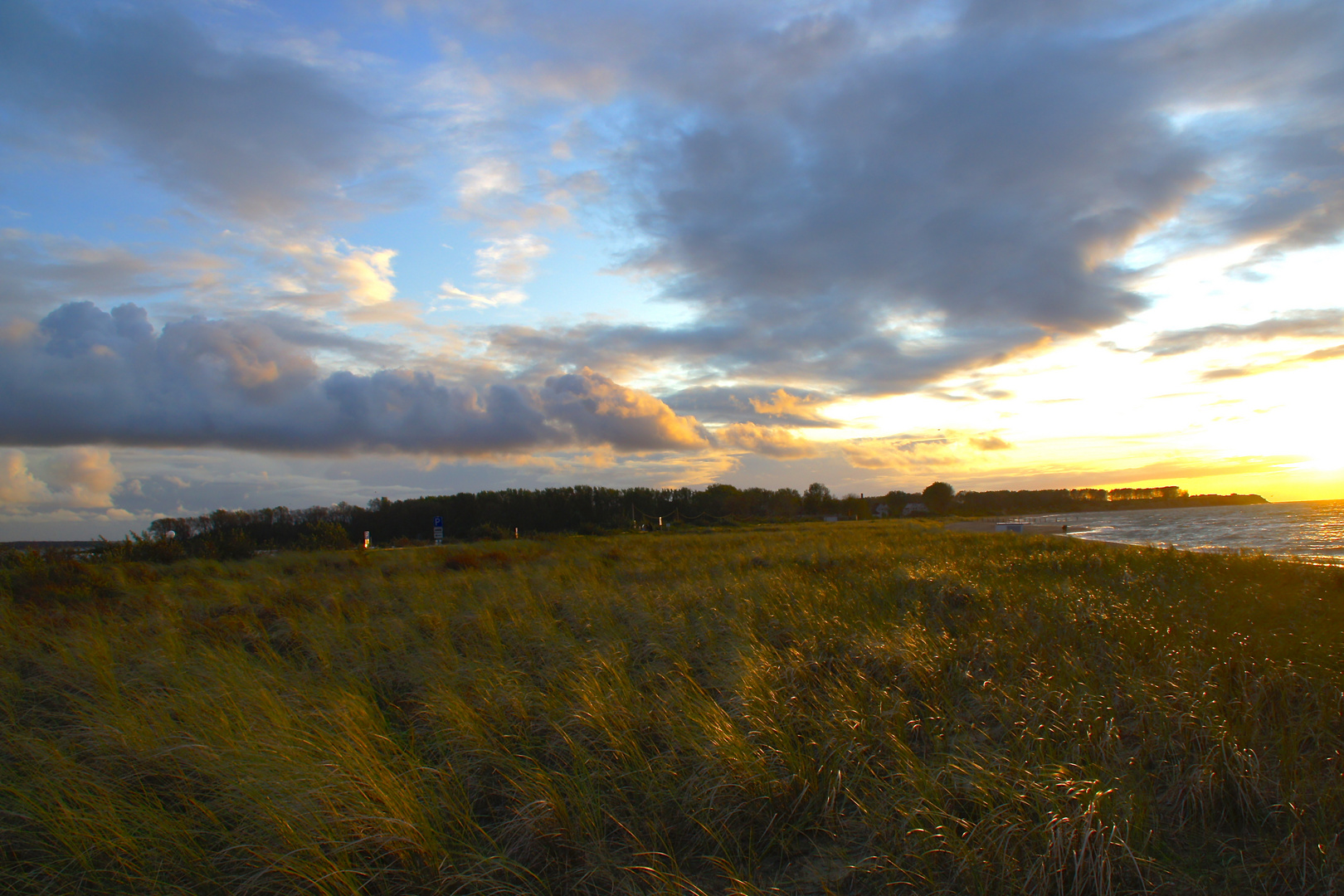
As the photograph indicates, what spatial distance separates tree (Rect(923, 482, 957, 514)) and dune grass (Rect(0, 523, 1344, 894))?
5865 inches

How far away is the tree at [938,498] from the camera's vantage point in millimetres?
148375


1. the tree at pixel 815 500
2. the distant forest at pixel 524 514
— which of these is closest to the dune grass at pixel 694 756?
the distant forest at pixel 524 514

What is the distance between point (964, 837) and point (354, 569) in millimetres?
20474

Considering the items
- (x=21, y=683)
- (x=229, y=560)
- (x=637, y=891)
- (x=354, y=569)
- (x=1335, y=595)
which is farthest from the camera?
(x=229, y=560)

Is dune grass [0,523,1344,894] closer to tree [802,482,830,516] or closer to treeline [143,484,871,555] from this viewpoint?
treeline [143,484,871,555]

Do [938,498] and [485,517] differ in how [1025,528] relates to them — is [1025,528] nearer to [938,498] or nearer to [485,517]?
[485,517]

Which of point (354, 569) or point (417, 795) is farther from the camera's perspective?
point (354, 569)

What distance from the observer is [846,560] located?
1867 centimetres

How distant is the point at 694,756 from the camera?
486 centimetres

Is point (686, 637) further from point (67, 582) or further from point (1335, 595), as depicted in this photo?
point (67, 582)

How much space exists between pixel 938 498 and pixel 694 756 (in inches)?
6300

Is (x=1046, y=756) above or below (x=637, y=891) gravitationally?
above

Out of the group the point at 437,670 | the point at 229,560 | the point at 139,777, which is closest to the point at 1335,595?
the point at 437,670

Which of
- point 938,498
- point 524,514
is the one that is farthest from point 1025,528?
point 938,498
